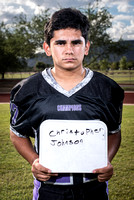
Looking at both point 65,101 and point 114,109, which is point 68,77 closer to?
point 65,101

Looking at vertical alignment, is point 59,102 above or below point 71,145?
above

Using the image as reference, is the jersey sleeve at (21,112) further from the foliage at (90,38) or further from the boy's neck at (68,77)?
the foliage at (90,38)

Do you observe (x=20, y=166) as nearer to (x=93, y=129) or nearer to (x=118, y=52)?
(x=93, y=129)

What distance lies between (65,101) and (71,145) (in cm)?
29

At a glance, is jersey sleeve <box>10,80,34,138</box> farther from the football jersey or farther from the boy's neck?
the boy's neck

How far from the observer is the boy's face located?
139 centimetres

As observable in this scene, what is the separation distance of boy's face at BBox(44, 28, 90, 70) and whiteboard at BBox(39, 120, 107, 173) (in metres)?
0.40

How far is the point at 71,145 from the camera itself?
4.14ft

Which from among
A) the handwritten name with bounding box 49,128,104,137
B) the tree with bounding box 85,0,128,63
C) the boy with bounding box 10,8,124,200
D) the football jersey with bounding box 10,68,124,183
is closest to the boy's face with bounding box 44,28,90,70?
the boy with bounding box 10,8,124,200

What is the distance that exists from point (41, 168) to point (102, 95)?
2.00 feet

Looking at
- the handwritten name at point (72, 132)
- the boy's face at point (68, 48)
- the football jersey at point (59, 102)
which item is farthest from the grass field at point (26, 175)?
the boy's face at point (68, 48)

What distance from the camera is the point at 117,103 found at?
1.53 m

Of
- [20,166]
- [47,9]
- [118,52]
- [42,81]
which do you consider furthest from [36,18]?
[42,81]

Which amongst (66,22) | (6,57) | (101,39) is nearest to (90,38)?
(101,39)
